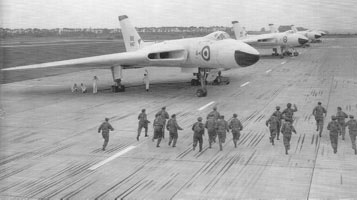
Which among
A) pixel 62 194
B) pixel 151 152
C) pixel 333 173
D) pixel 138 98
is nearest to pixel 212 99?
pixel 138 98

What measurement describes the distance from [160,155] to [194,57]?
1237cm

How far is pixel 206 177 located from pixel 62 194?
11.9ft

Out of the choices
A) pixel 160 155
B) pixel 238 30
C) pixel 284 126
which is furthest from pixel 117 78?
pixel 238 30

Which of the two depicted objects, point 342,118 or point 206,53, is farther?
point 206,53

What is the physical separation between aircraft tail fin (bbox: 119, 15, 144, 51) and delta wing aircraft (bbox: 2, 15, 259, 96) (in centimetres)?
482

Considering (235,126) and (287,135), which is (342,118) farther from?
(235,126)

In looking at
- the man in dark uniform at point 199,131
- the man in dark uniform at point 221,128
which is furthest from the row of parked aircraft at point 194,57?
the man in dark uniform at point 199,131

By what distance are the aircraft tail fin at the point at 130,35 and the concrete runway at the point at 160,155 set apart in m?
6.93

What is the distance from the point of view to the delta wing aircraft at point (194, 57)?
74.1ft

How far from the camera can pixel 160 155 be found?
42.4 ft

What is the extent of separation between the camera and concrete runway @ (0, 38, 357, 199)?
9.91 meters

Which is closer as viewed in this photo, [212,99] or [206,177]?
[206,177]

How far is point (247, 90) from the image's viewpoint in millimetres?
27203

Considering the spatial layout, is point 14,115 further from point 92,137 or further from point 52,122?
point 92,137
